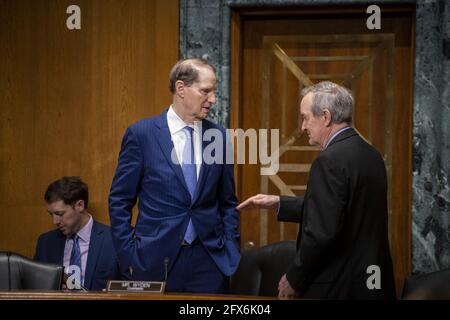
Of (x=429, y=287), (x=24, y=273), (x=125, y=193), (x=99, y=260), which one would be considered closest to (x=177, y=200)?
(x=125, y=193)

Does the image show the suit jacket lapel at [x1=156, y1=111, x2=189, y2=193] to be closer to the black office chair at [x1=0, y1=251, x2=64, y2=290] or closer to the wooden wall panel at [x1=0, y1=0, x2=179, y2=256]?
the black office chair at [x1=0, y1=251, x2=64, y2=290]

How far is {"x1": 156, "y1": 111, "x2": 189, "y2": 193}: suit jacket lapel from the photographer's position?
360cm

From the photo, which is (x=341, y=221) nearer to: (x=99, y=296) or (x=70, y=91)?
(x=99, y=296)

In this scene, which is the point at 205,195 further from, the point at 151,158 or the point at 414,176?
the point at 414,176

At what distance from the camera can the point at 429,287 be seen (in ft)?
10.5

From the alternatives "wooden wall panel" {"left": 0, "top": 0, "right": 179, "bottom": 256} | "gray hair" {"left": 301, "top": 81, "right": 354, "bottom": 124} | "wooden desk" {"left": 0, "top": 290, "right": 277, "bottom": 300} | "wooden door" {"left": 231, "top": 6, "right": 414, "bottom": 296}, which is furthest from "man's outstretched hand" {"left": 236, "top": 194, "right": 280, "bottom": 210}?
"wooden wall panel" {"left": 0, "top": 0, "right": 179, "bottom": 256}

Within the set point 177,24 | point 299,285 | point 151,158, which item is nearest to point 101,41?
point 177,24

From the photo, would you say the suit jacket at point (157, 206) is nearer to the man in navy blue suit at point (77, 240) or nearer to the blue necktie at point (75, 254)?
the man in navy blue suit at point (77, 240)

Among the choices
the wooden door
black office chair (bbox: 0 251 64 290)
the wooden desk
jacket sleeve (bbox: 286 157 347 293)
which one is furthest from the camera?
the wooden door

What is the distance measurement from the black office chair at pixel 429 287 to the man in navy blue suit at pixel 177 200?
0.78 m

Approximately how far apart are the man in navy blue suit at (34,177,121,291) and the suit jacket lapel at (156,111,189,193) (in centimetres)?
101

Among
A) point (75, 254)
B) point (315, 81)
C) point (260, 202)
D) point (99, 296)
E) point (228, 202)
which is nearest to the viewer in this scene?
point (99, 296)

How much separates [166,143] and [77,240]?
121 centimetres

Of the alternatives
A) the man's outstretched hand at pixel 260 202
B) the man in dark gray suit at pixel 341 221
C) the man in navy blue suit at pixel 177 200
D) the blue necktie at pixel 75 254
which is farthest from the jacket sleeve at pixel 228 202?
the blue necktie at pixel 75 254
